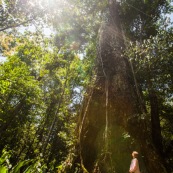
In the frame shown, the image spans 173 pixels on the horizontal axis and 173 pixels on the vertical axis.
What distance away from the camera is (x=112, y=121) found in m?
12.4

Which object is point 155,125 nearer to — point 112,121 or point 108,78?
point 112,121

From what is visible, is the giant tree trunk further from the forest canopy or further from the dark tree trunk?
the dark tree trunk

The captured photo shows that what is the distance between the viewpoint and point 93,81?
13.7 m

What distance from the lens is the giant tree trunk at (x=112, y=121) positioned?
10.5 meters

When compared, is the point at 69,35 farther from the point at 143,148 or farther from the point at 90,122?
the point at 143,148

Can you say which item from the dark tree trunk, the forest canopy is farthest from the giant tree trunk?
the dark tree trunk

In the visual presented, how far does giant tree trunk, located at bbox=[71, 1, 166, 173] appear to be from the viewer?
10.5 metres

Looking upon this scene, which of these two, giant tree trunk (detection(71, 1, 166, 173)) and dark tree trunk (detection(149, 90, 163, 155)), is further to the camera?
dark tree trunk (detection(149, 90, 163, 155))

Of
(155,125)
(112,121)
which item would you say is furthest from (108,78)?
(155,125)

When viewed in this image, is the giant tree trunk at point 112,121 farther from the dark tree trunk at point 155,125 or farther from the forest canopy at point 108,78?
the dark tree trunk at point 155,125

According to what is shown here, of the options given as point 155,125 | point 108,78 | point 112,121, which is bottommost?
point 112,121

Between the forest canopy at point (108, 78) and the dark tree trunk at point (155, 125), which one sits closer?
the forest canopy at point (108, 78)

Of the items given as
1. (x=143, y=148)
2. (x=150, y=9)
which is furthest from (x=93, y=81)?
(x=150, y=9)

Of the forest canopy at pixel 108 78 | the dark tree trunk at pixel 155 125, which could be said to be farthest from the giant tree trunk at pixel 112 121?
the dark tree trunk at pixel 155 125
